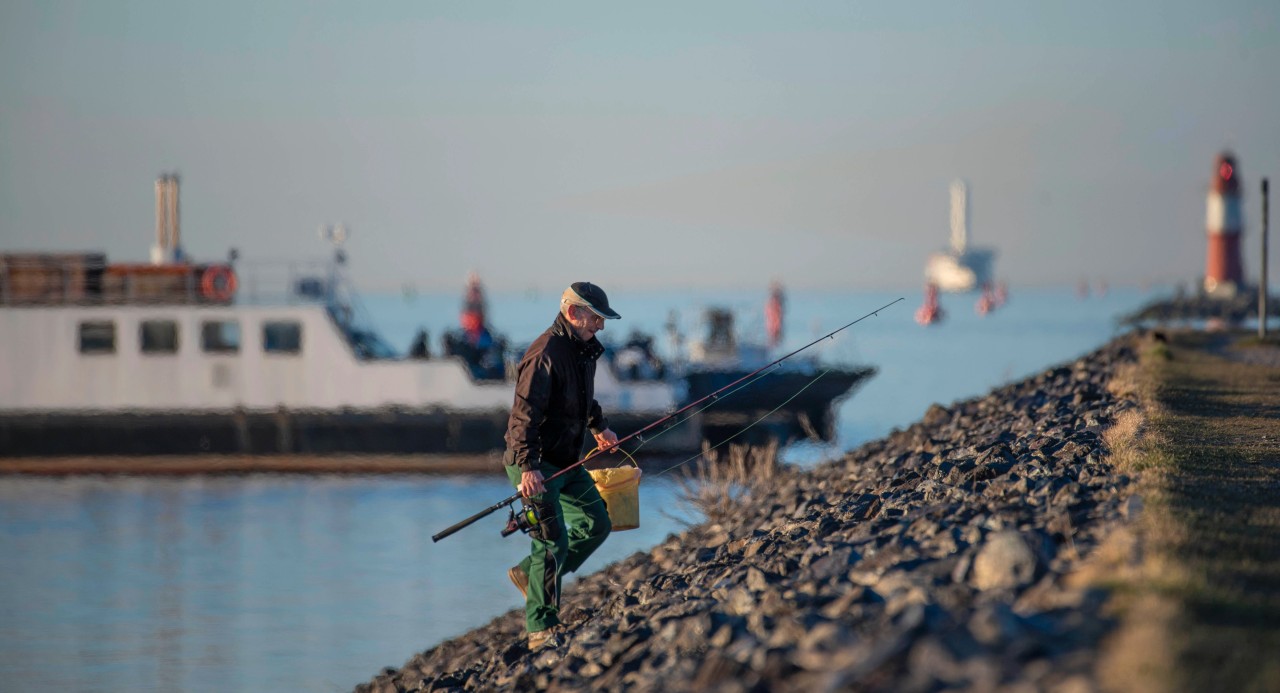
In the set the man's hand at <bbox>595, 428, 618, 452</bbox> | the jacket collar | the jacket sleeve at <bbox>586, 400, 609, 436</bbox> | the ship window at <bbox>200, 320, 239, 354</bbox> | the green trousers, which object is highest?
the jacket collar

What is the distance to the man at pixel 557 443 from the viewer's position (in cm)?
723

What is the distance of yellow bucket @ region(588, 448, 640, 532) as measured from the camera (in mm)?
8102

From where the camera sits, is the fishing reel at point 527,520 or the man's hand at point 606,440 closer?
the fishing reel at point 527,520

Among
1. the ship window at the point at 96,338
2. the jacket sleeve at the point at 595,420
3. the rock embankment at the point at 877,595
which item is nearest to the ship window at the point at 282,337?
the ship window at the point at 96,338

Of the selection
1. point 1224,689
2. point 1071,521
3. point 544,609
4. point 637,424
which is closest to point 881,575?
point 1071,521

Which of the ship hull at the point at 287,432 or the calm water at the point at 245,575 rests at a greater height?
the ship hull at the point at 287,432

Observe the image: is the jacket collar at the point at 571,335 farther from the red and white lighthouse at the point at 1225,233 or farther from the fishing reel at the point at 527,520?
the red and white lighthouse at the point at 1225,233

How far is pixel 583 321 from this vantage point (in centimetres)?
733

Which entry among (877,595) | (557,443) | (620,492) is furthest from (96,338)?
(877,595)

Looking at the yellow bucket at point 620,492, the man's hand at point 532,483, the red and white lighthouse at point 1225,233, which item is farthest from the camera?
the red and white lighthouse at point 1225,233

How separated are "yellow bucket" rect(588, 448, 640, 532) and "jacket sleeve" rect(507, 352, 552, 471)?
921mm

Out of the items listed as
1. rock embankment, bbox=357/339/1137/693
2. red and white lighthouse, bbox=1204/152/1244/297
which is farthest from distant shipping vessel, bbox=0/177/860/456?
red and white lighthouse, bbox=1204/152/1244/297

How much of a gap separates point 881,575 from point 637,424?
16.8 metres

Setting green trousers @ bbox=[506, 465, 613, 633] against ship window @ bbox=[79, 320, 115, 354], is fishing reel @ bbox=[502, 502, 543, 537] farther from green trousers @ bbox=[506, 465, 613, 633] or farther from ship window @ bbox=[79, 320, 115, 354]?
ship window @ bbox=[79, 320, 115, 354]
